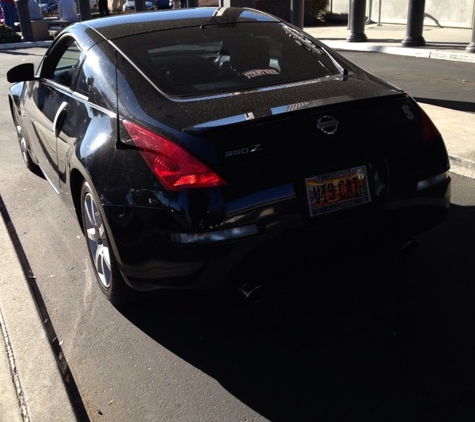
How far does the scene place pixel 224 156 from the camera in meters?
2.99

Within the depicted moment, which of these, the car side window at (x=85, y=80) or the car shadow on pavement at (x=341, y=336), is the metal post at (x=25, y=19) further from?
the car shadow on pavement at (x=341, y=336)

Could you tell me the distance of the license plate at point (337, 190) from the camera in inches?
121

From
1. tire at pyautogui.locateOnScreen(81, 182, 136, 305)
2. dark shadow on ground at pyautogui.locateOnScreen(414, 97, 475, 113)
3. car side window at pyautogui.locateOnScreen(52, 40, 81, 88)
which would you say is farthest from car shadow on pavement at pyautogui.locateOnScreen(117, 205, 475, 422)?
dark shadow on ground at pyautogui.locateOnScreen(414, 97, 475, 113)

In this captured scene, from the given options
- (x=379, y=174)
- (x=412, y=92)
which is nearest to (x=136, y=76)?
(x=379, y=174)

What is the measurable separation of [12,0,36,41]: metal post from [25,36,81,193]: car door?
1946 cm

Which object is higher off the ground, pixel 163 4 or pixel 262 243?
pixel 262 243

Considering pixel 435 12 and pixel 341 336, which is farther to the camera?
pixel 435 12

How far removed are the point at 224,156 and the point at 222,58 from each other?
1175 millimetres

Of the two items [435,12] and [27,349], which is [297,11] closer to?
[435,12]

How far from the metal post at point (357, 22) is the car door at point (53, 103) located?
1352 centimetres

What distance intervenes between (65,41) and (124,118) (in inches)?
65.2

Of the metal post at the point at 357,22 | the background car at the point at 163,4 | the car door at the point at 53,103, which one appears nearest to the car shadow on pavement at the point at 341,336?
the car door at the point at 53,103

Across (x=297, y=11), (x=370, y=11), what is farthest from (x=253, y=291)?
(x=370, y=11)

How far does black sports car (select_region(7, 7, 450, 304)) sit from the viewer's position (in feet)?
9.84
